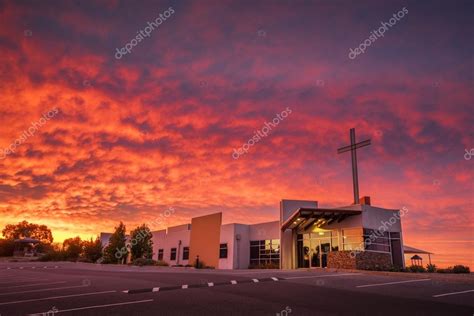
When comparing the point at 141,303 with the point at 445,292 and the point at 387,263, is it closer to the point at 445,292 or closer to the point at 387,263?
the point at 445,292

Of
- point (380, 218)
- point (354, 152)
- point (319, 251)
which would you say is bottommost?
point (319, 251)

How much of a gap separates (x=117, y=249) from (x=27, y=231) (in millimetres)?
115937

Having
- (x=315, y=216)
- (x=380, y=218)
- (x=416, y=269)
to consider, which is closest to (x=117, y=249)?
(x=315, y=216)

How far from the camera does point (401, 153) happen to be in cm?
2633

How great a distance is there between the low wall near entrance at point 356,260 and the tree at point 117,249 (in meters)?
25.1

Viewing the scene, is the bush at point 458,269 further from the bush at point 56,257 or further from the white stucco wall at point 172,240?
the bush at point 56,257

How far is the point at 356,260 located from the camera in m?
21.7

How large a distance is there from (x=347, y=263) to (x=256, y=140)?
1028cm

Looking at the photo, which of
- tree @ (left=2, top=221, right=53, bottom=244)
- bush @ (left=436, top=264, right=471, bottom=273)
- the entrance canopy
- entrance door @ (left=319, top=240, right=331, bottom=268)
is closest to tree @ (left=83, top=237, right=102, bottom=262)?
the entrance canopy

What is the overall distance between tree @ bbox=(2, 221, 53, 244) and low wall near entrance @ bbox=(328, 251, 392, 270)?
435ft

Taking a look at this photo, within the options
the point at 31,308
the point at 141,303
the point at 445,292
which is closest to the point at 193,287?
the point at 141,303

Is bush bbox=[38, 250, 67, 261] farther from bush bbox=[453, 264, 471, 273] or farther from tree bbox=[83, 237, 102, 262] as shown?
bush bbox=[453, 264, 471, 273]

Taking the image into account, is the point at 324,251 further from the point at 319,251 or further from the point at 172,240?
the point at 172,240

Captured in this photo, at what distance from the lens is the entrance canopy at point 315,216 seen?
26.2 meters
